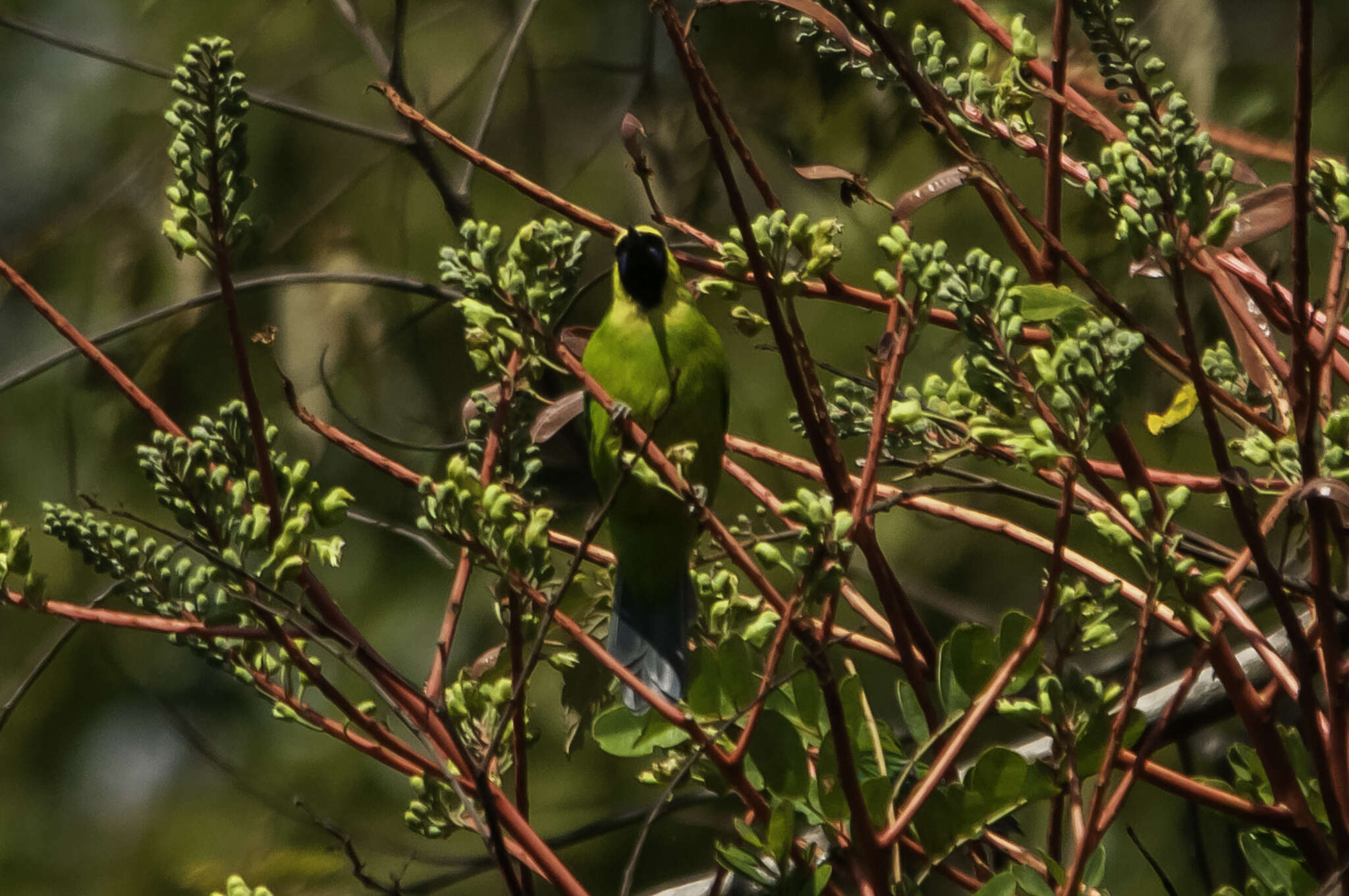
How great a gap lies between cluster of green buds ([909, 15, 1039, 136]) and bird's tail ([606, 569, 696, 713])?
0.44 m

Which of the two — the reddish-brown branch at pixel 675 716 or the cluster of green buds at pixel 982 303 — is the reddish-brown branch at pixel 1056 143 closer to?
the cluster of green buds at pixel 982 303

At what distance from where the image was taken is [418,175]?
6.32 feet

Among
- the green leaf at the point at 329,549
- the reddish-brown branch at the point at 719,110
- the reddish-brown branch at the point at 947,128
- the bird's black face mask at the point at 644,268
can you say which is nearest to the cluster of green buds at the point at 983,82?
the reddish-brown branch at the point at 947,128

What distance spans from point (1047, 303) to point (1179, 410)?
34 cm

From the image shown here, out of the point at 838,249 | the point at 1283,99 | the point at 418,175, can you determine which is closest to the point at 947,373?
the point at 1283,99

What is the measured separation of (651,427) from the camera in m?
1.13

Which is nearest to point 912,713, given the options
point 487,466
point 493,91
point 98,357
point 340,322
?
point 487,466

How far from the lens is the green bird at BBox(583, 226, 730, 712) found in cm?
109

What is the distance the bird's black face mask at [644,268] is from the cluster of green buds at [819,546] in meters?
0.77

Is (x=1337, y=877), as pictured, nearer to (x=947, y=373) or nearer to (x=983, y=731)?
(x=947, y=373)

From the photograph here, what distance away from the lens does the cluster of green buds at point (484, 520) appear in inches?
24.6

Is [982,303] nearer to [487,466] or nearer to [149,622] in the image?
[487,466]

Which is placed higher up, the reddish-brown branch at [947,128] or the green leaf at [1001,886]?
the reddish-brown branch at [947,128]

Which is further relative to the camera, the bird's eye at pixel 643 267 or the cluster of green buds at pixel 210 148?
the bird's eye at pixel 643 267
